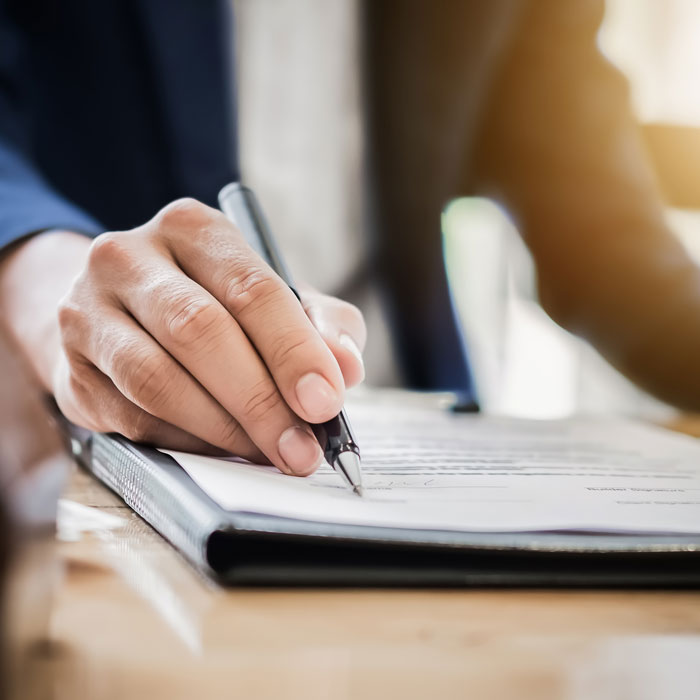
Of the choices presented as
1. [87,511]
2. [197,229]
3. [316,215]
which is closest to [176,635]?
[87,511]

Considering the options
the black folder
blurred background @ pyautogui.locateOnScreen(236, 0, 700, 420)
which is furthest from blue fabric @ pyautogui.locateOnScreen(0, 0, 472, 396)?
the black folder

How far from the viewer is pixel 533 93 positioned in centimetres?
125

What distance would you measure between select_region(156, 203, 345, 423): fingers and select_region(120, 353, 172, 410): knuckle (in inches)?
1.8

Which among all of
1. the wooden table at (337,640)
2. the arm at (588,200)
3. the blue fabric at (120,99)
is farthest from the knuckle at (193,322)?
the arm at (588,200)

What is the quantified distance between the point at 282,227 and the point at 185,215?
3.19 ft

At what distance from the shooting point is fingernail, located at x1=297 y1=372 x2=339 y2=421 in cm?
32

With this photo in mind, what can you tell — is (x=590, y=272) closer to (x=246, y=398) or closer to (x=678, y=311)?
(x=678, y=311)

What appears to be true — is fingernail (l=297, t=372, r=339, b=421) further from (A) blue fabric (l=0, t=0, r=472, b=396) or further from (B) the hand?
(A) blue fabric (l=0, t=0, r=472, b=396)

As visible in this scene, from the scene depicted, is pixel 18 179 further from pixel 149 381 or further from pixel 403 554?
pixel 403 554

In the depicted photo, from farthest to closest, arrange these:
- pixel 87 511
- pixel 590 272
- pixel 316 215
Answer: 1. pixel 316 215
2. pixel 590 272
3. pixel 87 511

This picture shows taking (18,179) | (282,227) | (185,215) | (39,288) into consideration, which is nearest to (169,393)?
(185,215)

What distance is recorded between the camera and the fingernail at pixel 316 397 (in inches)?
12.6

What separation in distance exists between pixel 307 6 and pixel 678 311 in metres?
0.93

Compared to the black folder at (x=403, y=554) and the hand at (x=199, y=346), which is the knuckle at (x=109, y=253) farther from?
the black folder at (x=403, y=554)
